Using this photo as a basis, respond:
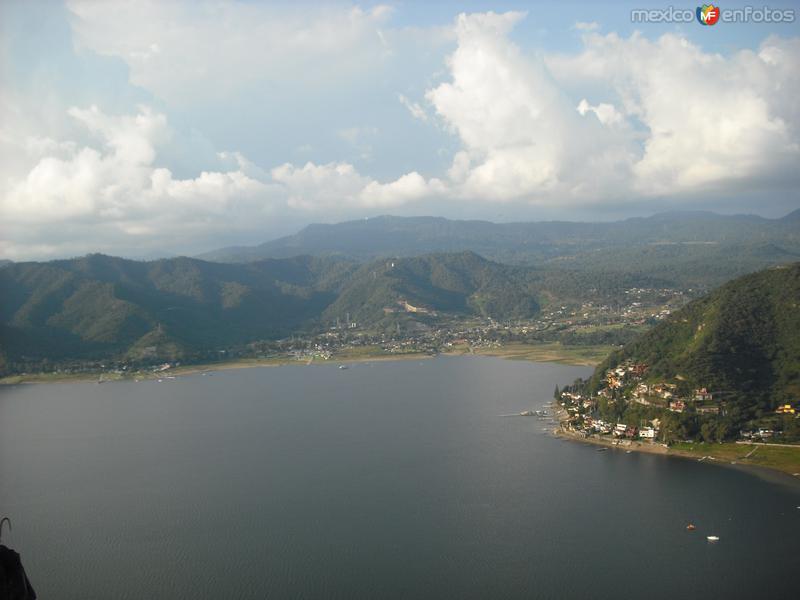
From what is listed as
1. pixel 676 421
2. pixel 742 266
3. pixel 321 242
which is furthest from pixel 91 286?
pixel 321 242

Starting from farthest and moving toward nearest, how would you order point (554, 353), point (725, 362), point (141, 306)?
point (141, 306) < point (554, 353) < point (725, 362)

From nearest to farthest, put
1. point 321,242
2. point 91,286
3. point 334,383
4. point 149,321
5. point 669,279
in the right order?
point 334,383 → point 149,321 → point 91,286 → point 669,279 → point 321,242

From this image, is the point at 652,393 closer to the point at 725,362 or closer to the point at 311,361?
the point at 725,362

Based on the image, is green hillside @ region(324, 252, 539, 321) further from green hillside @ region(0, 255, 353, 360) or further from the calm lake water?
the calm lake water

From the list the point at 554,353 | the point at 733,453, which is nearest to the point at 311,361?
the point at 554,353

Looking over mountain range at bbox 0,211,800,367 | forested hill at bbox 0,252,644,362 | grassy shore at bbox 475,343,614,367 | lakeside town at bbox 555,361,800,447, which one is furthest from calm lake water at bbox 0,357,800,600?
forested hill at bbox 0,252,644,362

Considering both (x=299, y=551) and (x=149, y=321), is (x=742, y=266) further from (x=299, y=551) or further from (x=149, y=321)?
(x=299, y=551)

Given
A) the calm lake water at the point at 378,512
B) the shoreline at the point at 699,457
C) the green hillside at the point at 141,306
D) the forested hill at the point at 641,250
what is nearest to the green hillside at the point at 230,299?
the green hillside at the point at 141,306
